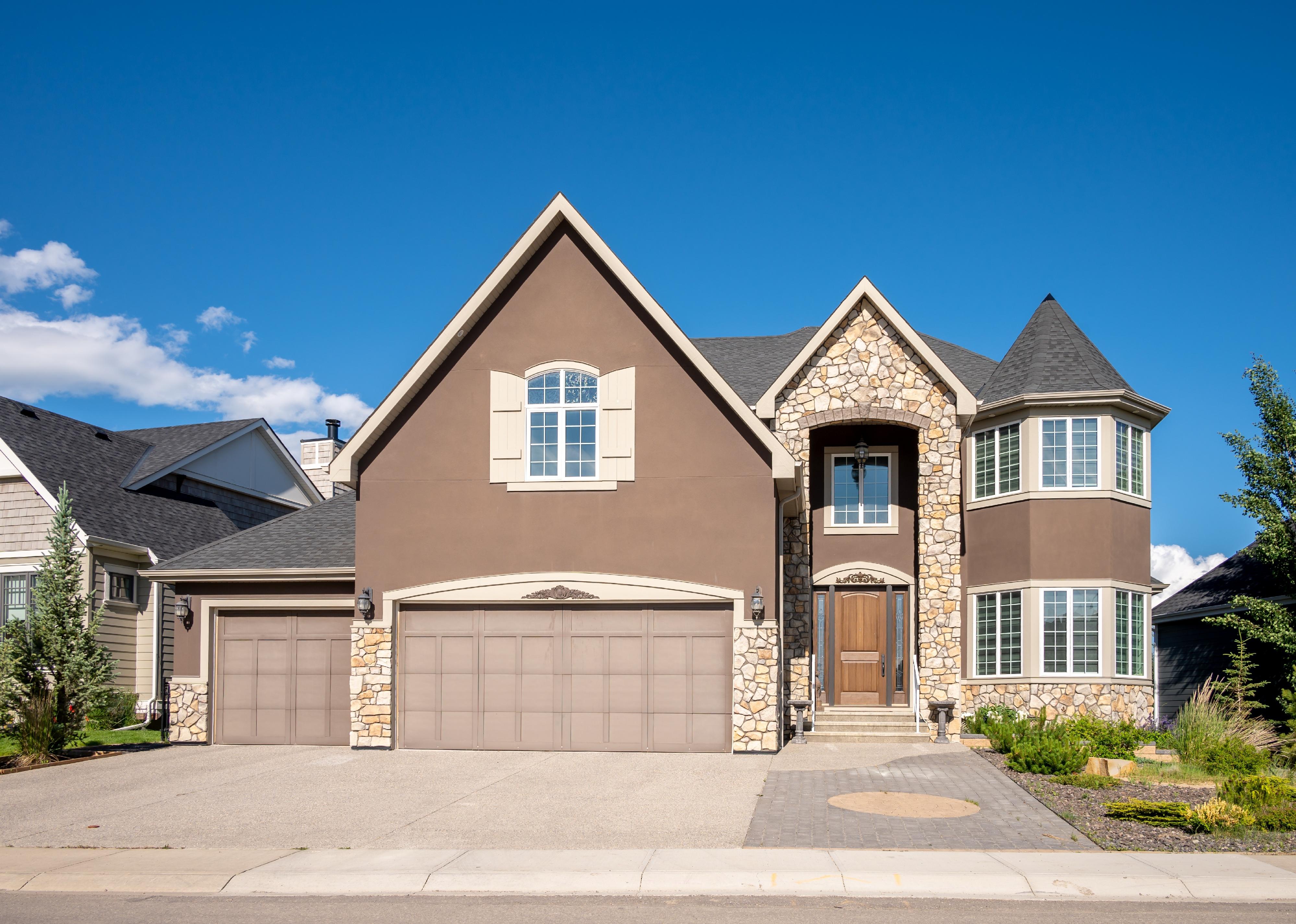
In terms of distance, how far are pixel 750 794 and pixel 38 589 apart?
10.7 meters

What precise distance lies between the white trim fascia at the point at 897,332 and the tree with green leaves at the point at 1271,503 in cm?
505

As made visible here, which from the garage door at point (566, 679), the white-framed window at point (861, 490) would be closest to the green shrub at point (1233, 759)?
the garage door at point (566, 679)

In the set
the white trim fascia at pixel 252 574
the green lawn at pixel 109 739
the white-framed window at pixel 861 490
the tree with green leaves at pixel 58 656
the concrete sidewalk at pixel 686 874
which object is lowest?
the green lawn at pixel 109 739

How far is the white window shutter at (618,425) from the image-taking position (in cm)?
1636

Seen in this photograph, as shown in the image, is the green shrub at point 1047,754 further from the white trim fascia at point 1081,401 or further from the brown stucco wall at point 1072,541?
the white trim fascia at point 1081,401

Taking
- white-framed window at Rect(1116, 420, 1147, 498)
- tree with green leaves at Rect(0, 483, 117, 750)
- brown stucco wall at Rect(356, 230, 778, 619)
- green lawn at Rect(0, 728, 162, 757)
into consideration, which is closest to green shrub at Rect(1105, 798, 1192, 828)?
brown stucco wall at Rect(356, 230, 778, 619)

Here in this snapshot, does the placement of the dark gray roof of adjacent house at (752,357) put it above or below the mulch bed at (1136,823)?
above

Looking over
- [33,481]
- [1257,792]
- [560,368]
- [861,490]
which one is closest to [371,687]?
[560,368]

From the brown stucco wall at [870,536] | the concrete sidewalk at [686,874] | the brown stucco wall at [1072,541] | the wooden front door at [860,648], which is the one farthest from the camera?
the brown stucco wall at [870,536]

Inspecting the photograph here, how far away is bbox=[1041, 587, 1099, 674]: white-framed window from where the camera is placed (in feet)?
60.5

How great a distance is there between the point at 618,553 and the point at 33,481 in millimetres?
13719

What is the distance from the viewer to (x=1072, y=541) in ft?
61.6

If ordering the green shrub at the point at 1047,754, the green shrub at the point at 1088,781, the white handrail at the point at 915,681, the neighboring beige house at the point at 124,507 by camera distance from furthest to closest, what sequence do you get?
1. the neighboring beige house at the point at 124,507
2. the white handrail at the point at 915,681
3. the green shrub at the point at 1047,754
4. the green shrub at the point at 1088,781

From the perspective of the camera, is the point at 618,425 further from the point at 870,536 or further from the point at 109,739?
the point at 109,739
